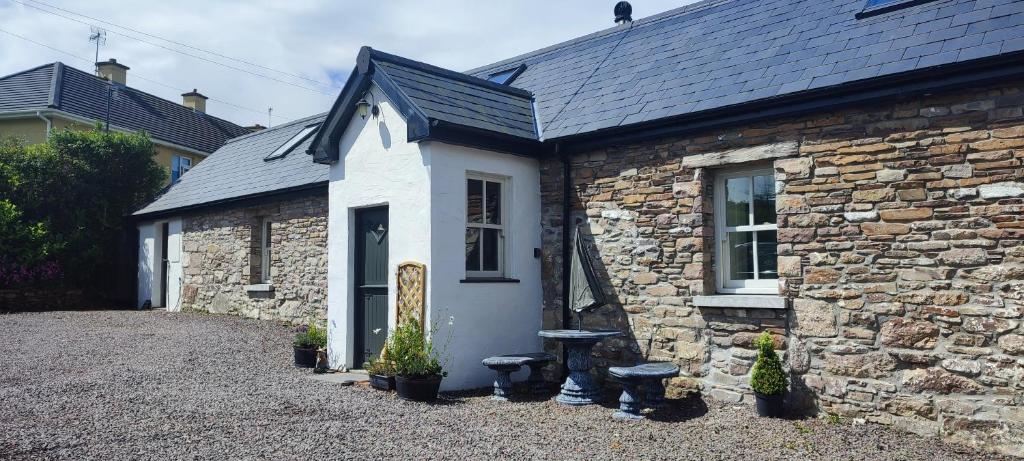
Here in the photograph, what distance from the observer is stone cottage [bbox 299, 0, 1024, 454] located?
246 inches

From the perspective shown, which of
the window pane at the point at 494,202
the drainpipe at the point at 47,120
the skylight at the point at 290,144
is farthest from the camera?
the drainpipe at the point at 47,120

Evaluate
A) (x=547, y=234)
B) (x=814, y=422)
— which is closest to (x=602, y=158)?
(x=547, y=234)

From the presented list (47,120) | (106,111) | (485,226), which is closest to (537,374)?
(485,226)

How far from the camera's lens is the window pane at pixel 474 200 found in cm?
923

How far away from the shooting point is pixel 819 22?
862 cm

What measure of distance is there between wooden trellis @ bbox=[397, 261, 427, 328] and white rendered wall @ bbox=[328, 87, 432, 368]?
0.09 m

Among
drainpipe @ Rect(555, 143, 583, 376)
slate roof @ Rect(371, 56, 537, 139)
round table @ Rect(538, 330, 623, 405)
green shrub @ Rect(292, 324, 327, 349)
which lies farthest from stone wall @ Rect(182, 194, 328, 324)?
round table @ Rect(538, 330, 623, 405)

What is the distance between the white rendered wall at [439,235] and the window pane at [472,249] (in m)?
0.27

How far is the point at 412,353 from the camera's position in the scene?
8.05 meters

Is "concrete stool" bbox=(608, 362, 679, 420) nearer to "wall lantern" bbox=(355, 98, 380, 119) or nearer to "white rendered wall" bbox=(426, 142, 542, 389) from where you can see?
"white rendered wall" bbox=(426, 142, 542, 389)

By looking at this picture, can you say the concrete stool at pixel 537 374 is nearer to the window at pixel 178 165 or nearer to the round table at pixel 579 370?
the round table at pixel 579 370

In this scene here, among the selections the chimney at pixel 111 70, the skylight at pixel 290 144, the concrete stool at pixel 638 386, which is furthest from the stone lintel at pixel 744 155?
the chimney at pixel 111 70

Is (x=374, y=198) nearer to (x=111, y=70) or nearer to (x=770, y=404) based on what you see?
(x=770, y=404)

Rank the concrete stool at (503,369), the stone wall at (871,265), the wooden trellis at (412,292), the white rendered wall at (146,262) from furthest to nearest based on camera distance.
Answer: the white rendered wall at (146,262), the wooden trellis at (412,292), the concrete stool at (503,369), the stone wall at (871,265)
